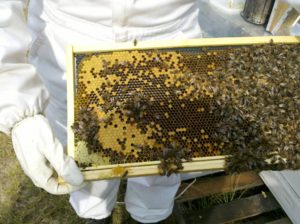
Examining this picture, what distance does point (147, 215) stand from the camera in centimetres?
323

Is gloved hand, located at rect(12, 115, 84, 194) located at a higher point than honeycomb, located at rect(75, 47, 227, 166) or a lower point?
lower

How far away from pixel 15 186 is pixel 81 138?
7.69 feet

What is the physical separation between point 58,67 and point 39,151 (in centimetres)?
89

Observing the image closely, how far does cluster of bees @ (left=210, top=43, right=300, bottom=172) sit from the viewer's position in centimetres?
197

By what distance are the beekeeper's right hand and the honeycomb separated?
0.16m

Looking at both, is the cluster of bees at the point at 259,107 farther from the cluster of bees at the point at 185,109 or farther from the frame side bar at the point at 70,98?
the frame side bar at the point at 70,98

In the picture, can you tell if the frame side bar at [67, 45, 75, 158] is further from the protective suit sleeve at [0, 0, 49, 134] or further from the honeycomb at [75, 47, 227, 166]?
the protective suit sleeve at [0, 0, 49, 134]

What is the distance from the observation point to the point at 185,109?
2055 millimetres

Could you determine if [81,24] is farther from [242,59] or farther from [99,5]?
[242,59]

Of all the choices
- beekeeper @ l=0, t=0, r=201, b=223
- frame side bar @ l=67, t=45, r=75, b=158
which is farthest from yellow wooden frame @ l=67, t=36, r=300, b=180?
beekeeper @ l=0, t=0, r=201, b=223

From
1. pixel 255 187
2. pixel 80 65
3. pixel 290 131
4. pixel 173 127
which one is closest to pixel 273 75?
pixel 290 131

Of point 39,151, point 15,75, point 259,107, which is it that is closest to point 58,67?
point 15,75

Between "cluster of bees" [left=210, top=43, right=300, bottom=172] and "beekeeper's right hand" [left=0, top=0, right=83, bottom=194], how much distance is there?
3.26 ft

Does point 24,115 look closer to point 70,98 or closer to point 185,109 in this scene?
point 70,98
